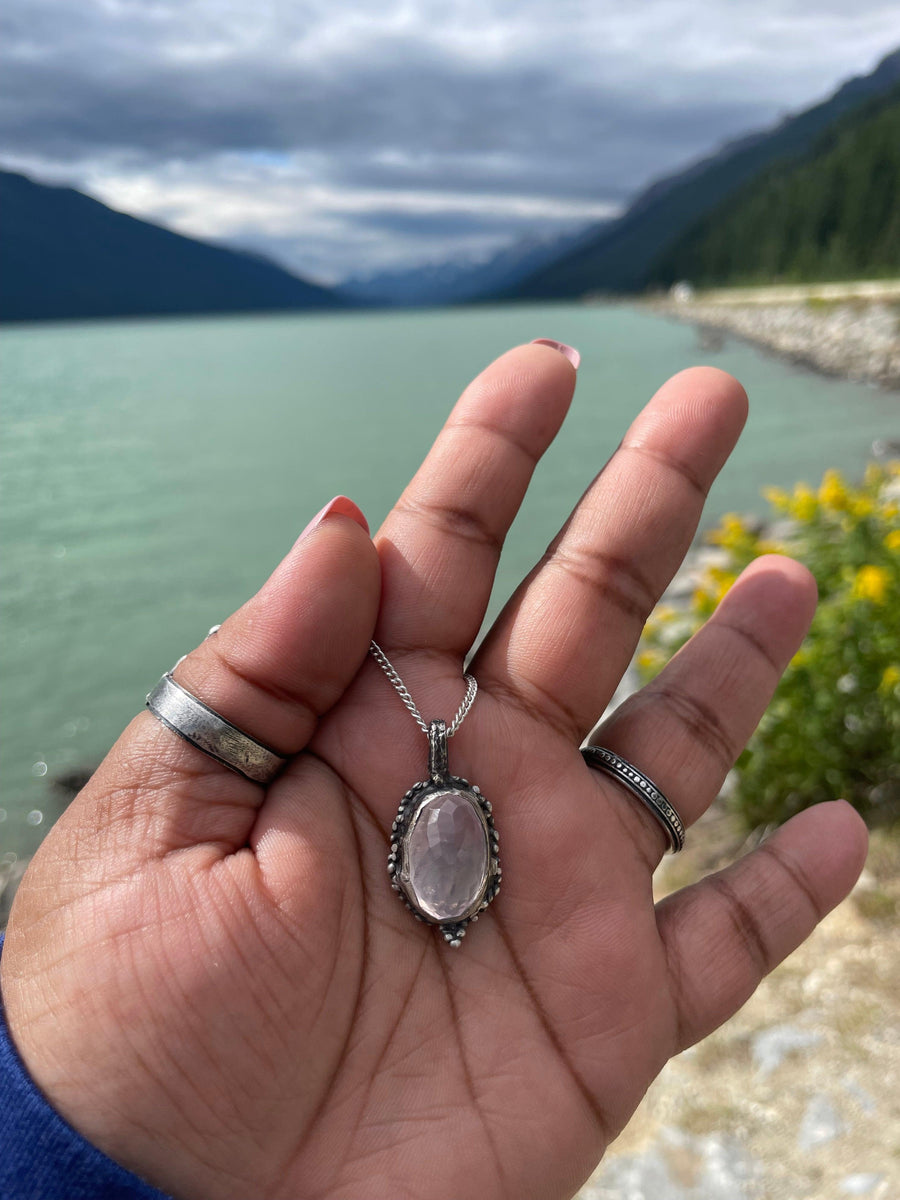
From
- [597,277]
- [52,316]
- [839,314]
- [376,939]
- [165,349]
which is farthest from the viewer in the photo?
[597,277]

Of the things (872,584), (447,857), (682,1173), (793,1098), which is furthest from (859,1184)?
(872,584)

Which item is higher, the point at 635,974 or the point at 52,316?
the point at 52,316

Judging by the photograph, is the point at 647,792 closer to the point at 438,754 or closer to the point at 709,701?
the point at 709,701

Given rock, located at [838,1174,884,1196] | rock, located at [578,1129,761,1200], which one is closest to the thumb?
rock, located at [578,1129,761,1200]

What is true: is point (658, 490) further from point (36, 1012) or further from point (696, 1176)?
point (696, 1176)

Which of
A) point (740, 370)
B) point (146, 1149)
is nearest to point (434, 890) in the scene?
point (146, 1149)

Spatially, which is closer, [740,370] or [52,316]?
[740,370]

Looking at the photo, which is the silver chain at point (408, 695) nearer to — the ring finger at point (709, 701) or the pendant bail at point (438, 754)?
the pendant bail at point (438, 754)
